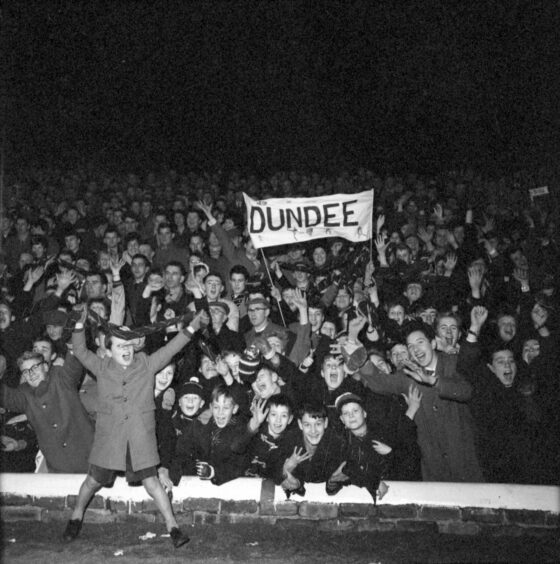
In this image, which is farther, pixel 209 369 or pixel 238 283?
pixel 238 283

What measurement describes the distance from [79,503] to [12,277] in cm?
467

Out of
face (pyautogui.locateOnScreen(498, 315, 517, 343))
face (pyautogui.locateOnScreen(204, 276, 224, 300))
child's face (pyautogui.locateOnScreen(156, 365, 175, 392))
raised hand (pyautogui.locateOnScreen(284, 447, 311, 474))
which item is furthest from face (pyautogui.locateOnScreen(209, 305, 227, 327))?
face (pyautogui.locateOnScreen(498, 315, 517, 343))

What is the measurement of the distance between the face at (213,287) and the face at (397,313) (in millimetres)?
1957

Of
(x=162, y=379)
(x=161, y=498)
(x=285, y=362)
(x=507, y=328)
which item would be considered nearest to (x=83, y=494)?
(x=161, y=498)

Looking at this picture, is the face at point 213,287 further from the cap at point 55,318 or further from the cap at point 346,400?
the cap at point 346,400

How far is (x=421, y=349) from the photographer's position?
219 inches

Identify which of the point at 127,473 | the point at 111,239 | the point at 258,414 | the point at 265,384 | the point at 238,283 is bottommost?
the point at 127,473

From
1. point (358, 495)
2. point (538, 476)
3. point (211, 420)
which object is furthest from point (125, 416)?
point (538, 476)

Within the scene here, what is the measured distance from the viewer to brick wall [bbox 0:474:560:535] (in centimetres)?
503

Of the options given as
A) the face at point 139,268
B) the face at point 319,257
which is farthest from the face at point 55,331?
the face at point 319,257

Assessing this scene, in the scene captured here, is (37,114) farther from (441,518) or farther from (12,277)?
(441,518)

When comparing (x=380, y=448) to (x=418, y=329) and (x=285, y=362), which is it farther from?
(x=285, y=362)

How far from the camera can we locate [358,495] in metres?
5.21

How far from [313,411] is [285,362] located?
1.06 m
